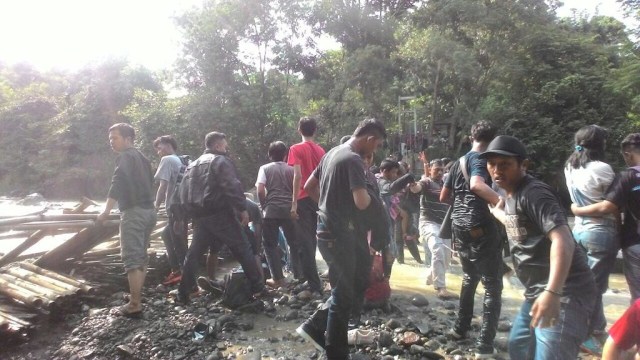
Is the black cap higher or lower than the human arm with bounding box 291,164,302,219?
higher

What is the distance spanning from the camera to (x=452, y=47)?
16.0 metres

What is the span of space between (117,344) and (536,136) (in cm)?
1704

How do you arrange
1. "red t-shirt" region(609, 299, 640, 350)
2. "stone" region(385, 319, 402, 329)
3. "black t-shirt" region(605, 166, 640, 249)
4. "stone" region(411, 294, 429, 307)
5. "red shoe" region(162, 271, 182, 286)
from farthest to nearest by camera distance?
"red shoe" region(162, 271, 182, 286)
"stone" region(411, 294, 429, 307)
"stone" region(385, 319, 402, 329)
"black t-shirt" region(605, 166, 640, 249)
"red t-shirt" region(609, 299, 640, 350)

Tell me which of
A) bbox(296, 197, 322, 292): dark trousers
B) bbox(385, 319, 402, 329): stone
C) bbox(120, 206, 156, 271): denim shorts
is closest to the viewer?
bbox(385, 319, 402, 329): stone

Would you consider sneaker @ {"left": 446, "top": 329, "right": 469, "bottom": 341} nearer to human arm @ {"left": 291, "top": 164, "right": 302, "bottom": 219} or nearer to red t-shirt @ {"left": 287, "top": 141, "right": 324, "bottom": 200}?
human arm @ {"left": 291, "top": 164, "right": 302, "bottom": 219}

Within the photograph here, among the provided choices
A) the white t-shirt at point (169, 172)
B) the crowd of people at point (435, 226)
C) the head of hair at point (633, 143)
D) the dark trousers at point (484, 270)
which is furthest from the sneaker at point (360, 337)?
the white t-shirt at point (169, 172)

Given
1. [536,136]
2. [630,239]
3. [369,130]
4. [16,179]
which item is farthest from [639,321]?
[16,179]

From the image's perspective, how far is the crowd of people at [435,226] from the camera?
7.08 ft

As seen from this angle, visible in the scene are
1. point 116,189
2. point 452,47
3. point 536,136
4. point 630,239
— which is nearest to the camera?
point 630,239

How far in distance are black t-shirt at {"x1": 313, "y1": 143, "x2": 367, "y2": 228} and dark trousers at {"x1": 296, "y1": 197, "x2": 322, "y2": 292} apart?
5.84ft

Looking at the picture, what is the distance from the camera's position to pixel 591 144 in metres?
3.61

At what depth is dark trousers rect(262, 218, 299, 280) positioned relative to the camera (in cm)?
530

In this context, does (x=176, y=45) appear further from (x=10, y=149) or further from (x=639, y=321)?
(x=639, y=321)

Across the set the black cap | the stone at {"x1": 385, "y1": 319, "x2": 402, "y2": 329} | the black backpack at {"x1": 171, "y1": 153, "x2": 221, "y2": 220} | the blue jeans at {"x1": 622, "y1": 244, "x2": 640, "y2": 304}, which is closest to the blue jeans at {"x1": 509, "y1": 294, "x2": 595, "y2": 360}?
the black cap
